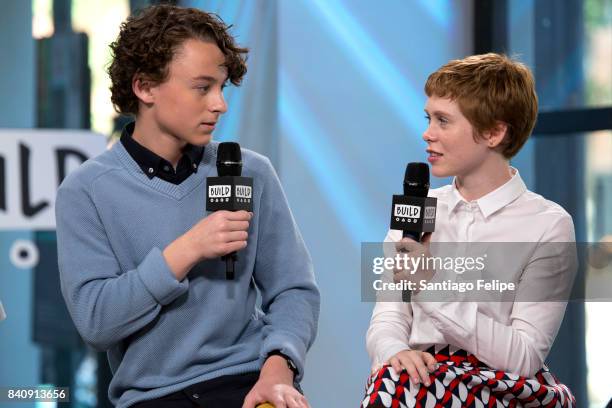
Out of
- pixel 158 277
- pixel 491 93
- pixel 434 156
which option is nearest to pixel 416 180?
pixel 434 156

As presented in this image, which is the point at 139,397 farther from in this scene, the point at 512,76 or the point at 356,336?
the point at 356,336

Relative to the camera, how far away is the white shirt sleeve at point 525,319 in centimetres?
208

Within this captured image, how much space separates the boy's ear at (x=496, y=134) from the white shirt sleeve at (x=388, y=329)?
323 millimetres

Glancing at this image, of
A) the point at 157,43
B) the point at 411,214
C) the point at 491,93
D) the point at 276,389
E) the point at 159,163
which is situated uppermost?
the point at 157,43

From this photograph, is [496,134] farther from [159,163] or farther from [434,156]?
[159,163]

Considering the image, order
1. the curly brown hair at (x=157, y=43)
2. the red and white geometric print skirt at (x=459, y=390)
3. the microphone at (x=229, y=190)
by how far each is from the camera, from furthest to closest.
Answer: the curly brown hair at (x=157, y=43) < the microphone at (x=229, y=190) < the red and white geometric print skirt at (x=459, y=390)

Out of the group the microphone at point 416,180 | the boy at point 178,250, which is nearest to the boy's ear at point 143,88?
the boy at point 178,250

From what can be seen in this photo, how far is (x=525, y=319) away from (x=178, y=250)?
2.57 ft

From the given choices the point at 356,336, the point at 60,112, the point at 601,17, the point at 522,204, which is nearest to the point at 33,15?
the point at 60,112

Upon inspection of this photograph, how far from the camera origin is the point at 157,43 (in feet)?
7.48

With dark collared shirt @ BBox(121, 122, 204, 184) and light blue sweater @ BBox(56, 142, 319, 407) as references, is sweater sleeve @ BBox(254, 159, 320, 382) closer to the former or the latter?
light blue sweater @ BBox(56, 142, 319, 407)

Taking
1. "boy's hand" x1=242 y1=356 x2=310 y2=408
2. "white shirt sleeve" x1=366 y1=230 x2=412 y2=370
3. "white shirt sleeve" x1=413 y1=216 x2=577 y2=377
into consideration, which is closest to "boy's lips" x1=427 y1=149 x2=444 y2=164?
"white shirt sleeve" x1=366 y1=230 x2=412 y2=370

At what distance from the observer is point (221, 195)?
209 centimetres

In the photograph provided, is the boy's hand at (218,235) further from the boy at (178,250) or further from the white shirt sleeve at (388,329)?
the white shirt sleeve at (388,329)
